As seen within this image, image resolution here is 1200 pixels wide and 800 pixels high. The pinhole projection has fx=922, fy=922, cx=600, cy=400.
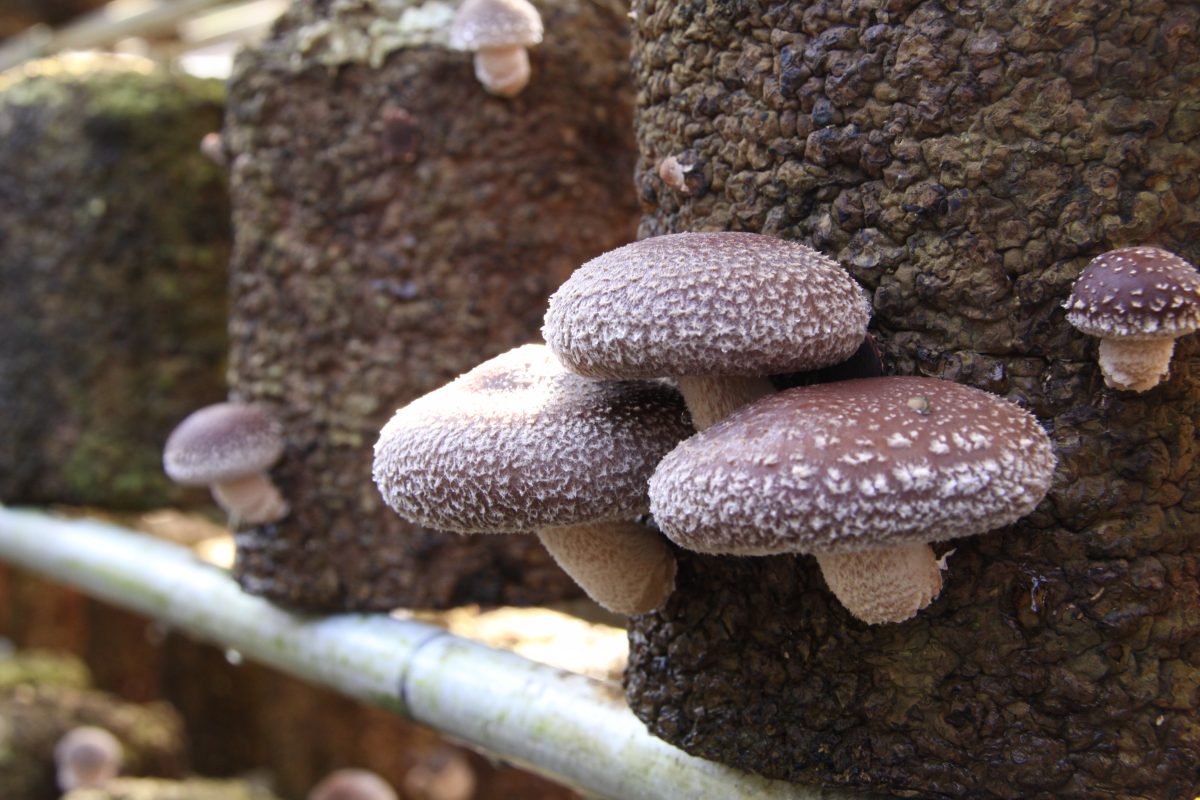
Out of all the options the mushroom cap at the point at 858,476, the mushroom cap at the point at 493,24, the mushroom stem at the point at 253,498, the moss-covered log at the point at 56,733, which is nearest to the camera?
the mushroom cap at the point at 858,476

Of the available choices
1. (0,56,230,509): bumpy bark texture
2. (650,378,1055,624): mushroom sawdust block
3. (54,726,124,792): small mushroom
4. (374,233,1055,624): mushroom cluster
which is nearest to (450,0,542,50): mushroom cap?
(374,233,1055,624): mushroom cluster

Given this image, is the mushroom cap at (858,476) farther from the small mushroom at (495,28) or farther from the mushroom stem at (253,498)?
the mushroom stem at (253,498)

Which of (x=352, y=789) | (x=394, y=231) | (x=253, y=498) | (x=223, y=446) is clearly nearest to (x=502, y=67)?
(x=394, y=231)

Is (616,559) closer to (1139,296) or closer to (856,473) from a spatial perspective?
(856,473)

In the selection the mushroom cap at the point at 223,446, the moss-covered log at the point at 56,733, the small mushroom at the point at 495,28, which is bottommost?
the moss-covered log at the point at 56,733

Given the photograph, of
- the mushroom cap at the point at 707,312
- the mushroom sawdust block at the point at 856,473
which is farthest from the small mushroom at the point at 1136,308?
the mushroom cap at the point at 707,312

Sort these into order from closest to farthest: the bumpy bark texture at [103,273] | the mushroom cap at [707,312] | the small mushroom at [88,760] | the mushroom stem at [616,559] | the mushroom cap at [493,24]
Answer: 1. the mushroom cap at [707,312]
2. the mushroom stem at [616,559]
3. the mushroom cap at [493,24]
4. the bumpy bark texture at [103,273]
5. the small mushroom at [88,760]
